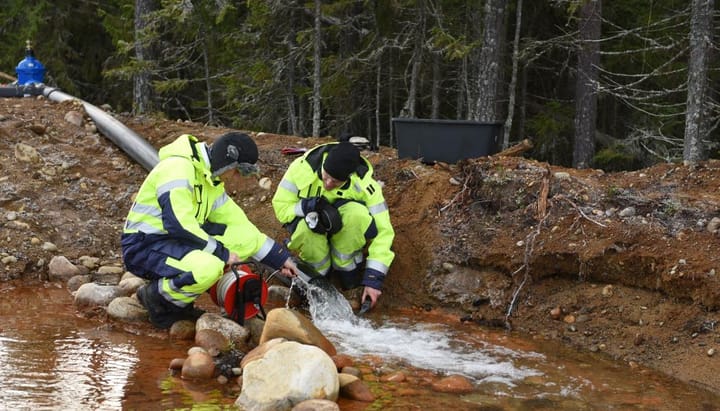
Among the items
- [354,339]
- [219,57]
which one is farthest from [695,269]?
[219,57]

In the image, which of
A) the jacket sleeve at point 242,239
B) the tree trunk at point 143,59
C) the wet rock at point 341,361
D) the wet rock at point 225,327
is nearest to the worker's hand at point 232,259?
the jacket sleeve at point 242,239

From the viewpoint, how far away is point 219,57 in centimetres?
1694

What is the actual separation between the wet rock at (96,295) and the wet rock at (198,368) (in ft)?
5.46

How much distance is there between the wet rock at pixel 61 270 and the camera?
23.6ft

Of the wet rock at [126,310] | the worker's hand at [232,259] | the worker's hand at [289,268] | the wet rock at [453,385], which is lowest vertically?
the wet rock at [453,385]

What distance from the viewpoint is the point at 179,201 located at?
212 inches

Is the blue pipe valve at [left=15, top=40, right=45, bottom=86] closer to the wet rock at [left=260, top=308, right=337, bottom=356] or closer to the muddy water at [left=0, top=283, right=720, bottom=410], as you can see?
the muddy water at [left=0, top=283, right=720, bottom=410]

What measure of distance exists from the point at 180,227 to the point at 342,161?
4.64ft

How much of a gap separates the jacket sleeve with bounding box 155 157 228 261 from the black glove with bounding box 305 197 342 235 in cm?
119

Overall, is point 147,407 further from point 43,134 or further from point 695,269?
point 43,134

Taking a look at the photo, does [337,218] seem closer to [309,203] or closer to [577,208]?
[309,203]

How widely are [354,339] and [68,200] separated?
3758mm

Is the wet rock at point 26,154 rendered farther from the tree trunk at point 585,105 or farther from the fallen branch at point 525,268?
the tree trunk at point 585,105

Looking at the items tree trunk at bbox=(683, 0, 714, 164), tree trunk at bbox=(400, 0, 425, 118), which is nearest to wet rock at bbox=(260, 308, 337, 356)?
tree trunk at bbox=(683, 0, 714, 164)
